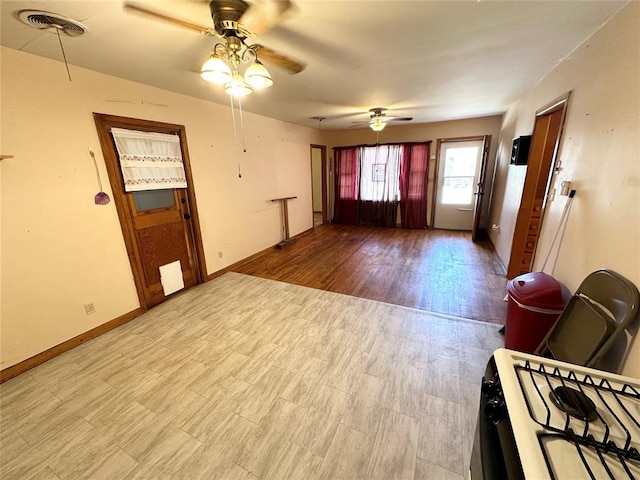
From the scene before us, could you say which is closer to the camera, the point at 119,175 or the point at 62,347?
the point at 62,347

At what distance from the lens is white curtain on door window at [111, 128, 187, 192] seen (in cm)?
256

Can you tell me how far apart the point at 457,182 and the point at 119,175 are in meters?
6.21

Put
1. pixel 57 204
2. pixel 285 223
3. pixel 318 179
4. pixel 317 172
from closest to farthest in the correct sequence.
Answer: pixel 57 204
pixel 285 223
pixel 317 172
pixel 318 179

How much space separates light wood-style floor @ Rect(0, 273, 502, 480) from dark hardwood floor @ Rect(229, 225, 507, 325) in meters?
0.47

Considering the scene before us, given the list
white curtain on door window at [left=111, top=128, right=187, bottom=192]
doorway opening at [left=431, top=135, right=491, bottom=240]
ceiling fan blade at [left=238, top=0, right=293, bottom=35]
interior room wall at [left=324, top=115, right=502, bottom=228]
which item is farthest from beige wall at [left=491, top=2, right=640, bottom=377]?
white curtain on door window at [left=111, top=128, right=187, bottom=192]

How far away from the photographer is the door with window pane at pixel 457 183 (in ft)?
18.2

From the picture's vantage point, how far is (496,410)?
753 mm

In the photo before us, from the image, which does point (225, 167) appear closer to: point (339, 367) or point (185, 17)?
point (185, 17)

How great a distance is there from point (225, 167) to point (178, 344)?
8.19ft

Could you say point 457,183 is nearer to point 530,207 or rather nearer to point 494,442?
point 530,207

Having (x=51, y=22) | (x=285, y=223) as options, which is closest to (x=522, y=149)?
(x=285, y=223)

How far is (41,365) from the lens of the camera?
2111 mm

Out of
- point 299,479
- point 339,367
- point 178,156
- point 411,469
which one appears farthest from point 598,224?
point 178,156

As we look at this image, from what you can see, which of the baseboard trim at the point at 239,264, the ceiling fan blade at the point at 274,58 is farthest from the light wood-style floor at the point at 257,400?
the ceiling fan blade at the point at 274,58
